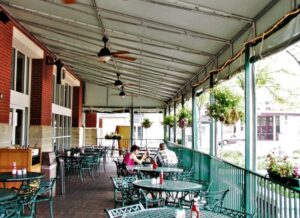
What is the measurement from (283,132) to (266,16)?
254cm

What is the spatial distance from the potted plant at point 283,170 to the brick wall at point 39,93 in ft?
24.2

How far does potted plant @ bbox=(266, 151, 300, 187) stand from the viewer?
4.22 m

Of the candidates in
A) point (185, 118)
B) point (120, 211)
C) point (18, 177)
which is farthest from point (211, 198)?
point (185, 118)

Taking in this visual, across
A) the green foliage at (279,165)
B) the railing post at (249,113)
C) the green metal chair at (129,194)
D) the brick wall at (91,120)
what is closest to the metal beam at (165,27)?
the railing post at (249,113)

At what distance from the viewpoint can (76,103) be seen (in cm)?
1731

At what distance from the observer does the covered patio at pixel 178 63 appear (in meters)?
4.65

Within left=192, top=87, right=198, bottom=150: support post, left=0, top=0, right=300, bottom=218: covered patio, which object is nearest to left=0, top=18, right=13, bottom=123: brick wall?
left=0, top=0, right=300, bottom=218: covered patio

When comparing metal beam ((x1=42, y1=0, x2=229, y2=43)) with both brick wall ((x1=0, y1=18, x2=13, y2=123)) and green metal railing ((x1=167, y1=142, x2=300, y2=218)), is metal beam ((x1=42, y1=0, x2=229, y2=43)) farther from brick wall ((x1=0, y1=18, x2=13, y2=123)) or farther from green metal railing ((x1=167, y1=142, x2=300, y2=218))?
brick wall ((x1=0, y1=18, x2=13, y2=123))

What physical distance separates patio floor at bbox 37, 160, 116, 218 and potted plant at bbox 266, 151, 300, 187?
2.93 metres

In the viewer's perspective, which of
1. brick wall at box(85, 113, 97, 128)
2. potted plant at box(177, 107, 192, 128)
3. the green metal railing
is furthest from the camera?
brick wall at box(85, 113, 97, 128)

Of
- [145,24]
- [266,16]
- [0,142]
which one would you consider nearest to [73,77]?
[0,142]

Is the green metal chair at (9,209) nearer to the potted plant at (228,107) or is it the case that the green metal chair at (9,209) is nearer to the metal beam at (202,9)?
the metal beam at (202,9)

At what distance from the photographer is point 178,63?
9.11 metres

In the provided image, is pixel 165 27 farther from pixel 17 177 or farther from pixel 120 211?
pixel 120 211
